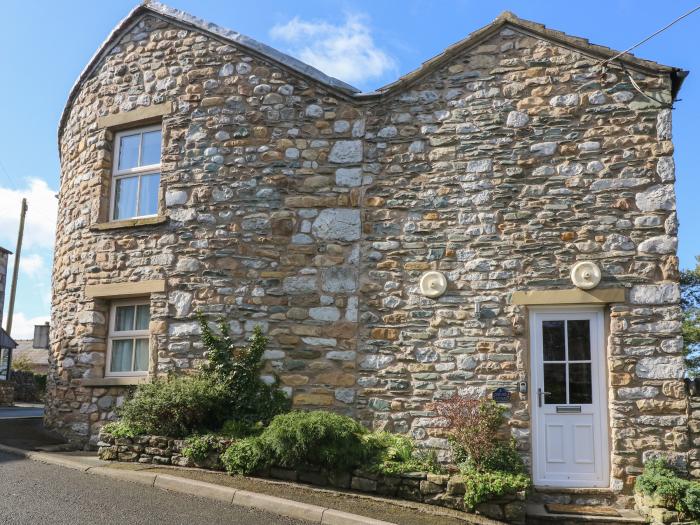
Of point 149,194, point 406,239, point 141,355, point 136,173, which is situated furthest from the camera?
point 136,173

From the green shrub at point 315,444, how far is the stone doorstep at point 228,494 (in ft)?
2.03

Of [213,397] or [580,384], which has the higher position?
[580,384]

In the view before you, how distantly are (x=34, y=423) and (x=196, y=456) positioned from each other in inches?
196

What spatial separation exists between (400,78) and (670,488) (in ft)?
19.5

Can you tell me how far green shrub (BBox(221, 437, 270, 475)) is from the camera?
283 inches

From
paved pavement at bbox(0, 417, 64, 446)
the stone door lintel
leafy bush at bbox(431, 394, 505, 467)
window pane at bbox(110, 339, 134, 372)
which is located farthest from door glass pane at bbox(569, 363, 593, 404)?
paved pavement at bbox(0, 417, 64, 446)

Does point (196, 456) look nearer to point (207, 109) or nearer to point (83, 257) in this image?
point (83, 257)

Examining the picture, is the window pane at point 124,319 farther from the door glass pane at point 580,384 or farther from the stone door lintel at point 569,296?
the door glass pane at point 580,384

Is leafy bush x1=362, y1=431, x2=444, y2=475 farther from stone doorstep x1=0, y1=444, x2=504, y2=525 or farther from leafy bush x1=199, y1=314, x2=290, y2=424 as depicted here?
leafy bush x1=199, y1=314, x2=290, y2=424

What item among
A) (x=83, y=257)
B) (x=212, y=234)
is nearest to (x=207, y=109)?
(x=212, y=234)

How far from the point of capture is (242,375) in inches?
335

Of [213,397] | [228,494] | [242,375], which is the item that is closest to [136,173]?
[242,375]

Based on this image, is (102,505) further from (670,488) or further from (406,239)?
(670,488)

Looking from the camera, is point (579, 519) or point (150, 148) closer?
point (579, 519)
